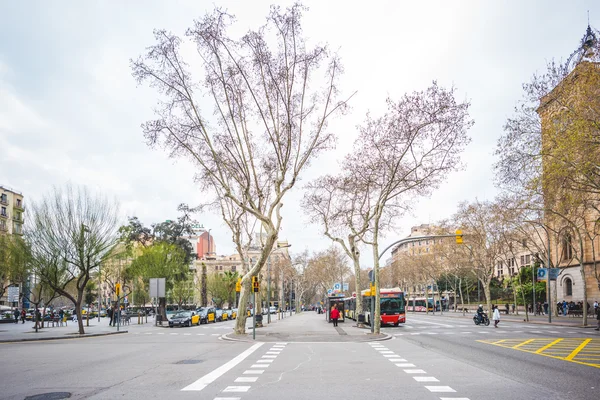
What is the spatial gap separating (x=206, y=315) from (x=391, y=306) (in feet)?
65.1

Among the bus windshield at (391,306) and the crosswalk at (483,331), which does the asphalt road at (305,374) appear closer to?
the crosswalk at (483,331)

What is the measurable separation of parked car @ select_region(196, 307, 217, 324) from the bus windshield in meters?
18.3

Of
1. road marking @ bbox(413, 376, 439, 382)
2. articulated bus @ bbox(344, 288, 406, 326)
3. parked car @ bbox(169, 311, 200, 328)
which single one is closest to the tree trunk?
articulated bus @ bbox(344, 288, 406, 326)

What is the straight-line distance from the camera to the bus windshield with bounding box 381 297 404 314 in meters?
42.1

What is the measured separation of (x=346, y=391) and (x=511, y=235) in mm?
47048

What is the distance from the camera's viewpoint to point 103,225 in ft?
111

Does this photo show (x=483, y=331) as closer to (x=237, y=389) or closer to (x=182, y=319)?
(x=182, y=319)

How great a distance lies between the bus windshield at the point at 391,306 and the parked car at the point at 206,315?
18262 mm

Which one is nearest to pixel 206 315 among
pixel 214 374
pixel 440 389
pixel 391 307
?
pixel 391 307

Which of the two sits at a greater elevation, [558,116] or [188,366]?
[558,116]

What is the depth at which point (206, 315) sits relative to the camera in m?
51.9

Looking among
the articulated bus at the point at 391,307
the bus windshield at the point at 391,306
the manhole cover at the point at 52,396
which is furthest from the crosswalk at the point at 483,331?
the manhole cover at the point at 52,396

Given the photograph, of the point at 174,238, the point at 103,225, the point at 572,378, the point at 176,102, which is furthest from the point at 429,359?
the point at 174,238

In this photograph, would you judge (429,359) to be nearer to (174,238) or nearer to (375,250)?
(375,250)
